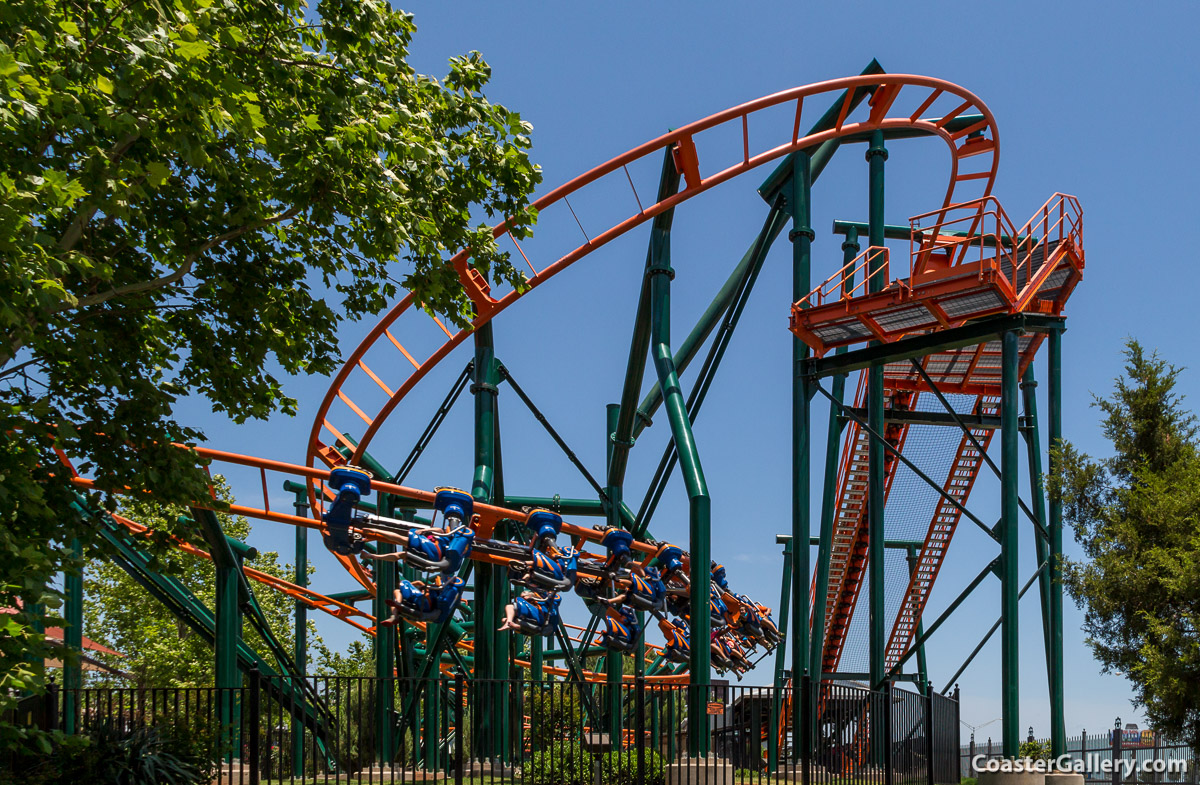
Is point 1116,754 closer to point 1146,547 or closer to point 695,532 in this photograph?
point 1146,547

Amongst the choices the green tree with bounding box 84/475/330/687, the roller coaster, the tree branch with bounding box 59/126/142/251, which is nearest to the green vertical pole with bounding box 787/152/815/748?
the roller coaster

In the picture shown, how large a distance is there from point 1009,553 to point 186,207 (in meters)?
11.6

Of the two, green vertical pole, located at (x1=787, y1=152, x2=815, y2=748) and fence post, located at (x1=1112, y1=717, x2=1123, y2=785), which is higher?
green vertical pole, located at (x1=787, y1=152, x2=815, y2=748)

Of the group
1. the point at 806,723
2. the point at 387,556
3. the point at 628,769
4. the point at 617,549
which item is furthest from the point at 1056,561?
the point at 387,556

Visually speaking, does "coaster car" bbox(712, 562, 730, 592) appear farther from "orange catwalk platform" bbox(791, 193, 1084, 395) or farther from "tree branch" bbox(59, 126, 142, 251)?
"tree branch" bbox(59, 126, 142, 251)

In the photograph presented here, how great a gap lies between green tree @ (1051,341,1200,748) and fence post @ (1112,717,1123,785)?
5.22 metres

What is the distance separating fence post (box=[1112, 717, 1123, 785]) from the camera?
816 inches

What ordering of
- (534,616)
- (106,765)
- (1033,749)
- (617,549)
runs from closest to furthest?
(106,765) → (534,616) → (617,549) → (1033,749)

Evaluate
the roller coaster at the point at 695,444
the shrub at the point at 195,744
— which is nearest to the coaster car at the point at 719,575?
the roller coaster at the point at 695,444

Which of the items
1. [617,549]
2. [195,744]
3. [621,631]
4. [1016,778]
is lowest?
[1016,778]

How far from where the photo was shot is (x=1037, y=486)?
18953 mm

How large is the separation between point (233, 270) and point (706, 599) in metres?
7.16

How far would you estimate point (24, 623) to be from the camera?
29.5ft

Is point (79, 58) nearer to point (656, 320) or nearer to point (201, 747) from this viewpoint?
point (201, 747)
